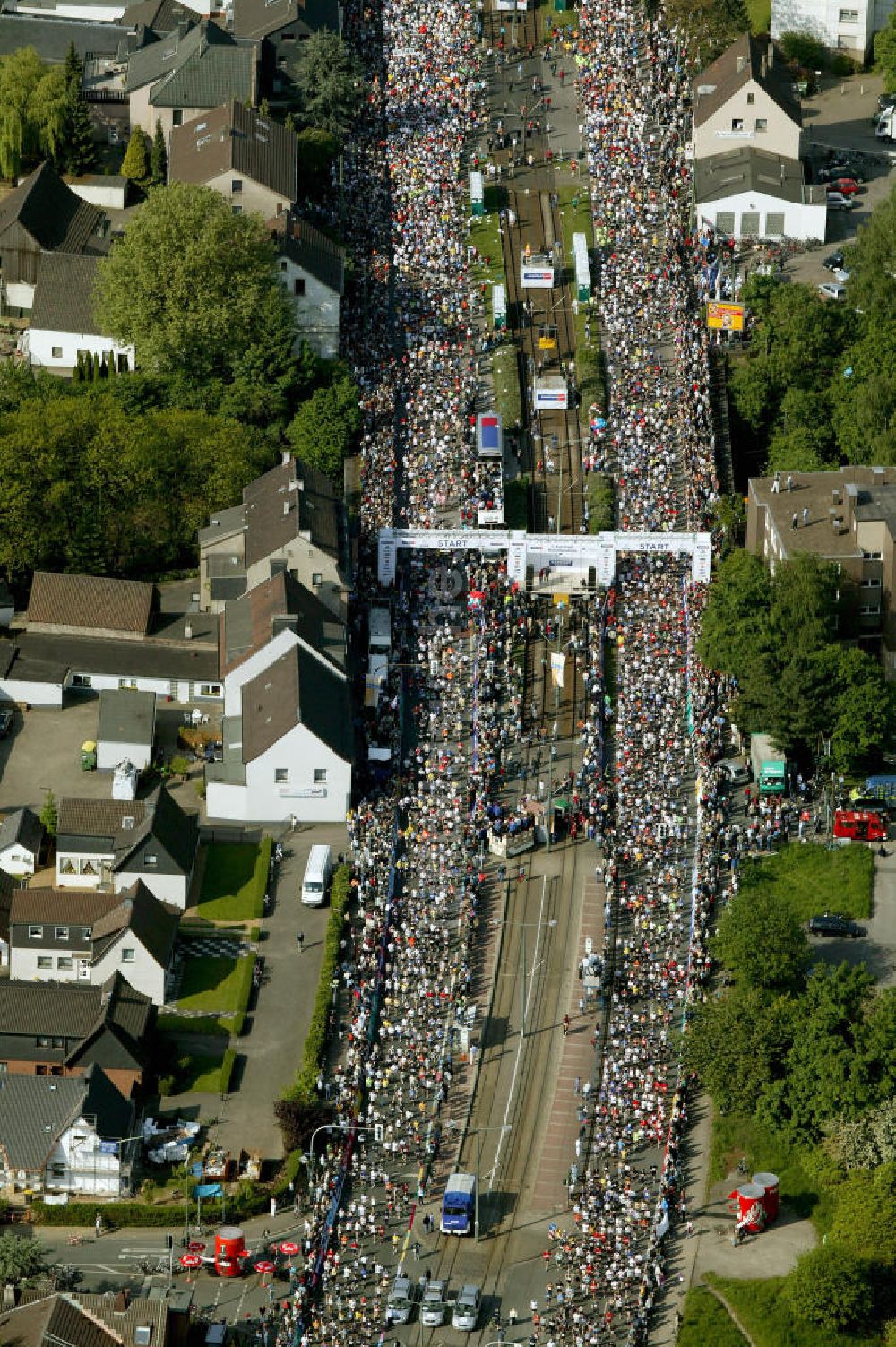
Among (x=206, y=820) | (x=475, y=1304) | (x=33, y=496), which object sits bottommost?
(x=475, y=1304)

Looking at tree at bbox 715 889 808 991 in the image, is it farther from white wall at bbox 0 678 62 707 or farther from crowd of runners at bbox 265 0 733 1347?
white wall at bbox 0 678 62 707

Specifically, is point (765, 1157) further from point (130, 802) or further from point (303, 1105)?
point (130, 802)

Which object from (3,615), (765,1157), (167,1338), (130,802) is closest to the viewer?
(167,1338)

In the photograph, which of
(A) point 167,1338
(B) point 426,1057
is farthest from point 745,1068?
(A) point 167,1338

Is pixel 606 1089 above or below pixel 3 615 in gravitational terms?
below

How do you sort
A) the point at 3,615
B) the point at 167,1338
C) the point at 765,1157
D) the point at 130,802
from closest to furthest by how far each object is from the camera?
the point at 167,1338
the point at 765,1157
the point at 130,802
the point at 3,615
